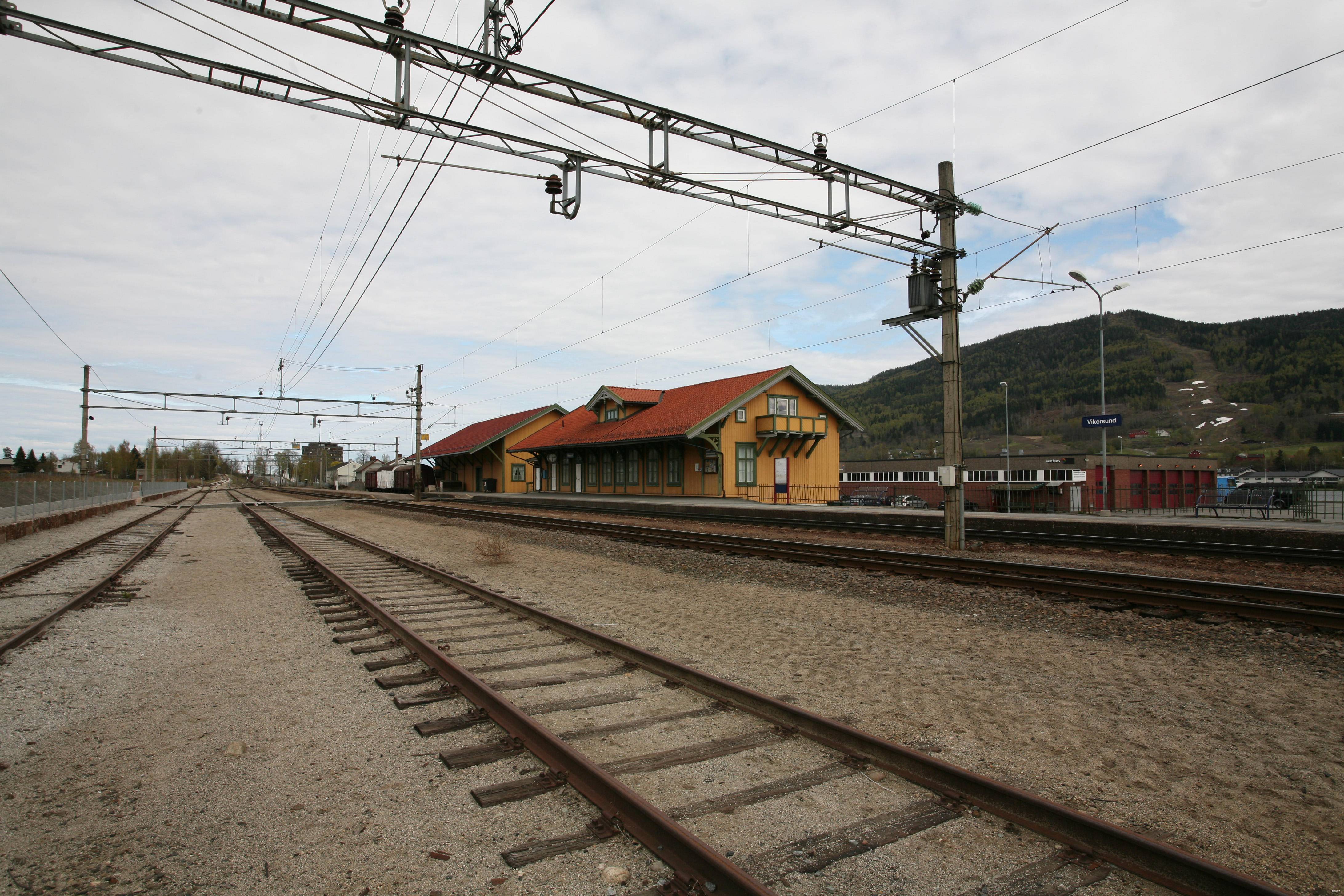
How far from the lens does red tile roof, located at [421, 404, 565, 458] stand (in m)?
54.9

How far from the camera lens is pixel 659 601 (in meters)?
10.4

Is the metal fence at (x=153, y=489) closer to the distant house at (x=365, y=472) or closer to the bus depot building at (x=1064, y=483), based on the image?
the distant house at (x=365, y=472)

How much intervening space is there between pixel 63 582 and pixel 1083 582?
16.9 meters

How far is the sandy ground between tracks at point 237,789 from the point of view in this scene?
3205 mm

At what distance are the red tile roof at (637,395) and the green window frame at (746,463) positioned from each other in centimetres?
933

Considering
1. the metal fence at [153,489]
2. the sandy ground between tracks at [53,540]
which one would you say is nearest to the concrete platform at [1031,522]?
the sandy ground between tracks at [53,540]

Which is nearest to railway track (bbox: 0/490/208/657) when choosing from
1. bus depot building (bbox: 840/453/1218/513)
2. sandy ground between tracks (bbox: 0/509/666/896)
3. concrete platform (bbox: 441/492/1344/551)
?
sandy ground between tracks (bbox: 0/509/666/896)

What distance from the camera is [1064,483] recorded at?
4256cm

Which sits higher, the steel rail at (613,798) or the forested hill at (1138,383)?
the forested hill at (1138,383)

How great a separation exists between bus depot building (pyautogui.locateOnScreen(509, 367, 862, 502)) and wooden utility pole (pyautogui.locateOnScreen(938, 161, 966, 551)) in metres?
17.6

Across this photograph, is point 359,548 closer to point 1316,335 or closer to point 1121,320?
point 1316,335

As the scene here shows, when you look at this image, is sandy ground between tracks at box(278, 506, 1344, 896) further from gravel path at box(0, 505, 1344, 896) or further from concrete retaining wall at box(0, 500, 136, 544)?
concrete retaining wall at box(0, 500, 136, 544)

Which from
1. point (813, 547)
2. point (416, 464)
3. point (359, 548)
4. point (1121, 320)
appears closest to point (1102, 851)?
point (813, 547)

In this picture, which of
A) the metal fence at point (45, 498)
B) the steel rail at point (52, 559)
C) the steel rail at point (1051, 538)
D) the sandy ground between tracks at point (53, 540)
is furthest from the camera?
the metal fence at point (45, 498)
